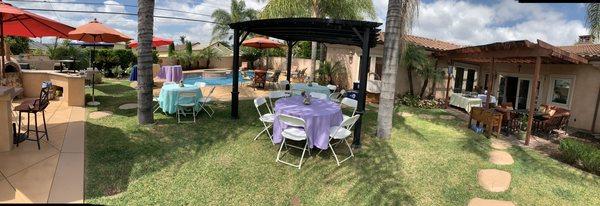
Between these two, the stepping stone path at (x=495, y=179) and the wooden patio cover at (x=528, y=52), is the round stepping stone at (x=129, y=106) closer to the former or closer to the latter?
the stepping stone path at (x=495, y=179)

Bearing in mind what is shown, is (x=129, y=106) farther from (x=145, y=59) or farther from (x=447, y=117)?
(x=447, y=117)

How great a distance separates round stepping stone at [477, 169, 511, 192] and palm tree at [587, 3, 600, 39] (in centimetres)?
920

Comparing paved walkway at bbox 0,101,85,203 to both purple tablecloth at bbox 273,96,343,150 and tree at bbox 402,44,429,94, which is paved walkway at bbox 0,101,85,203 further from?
tree at bbox 402,44,429,94

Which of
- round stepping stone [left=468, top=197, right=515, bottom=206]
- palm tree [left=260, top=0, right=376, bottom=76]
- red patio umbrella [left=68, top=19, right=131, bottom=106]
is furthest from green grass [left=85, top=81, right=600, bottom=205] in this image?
palm tree [left=260, top=0, right=376, bottom=76]

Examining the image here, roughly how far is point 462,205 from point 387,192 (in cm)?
114

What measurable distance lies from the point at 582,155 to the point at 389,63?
4575 mm

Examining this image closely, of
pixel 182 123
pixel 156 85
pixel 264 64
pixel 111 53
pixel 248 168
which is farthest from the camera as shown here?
pixel 264 64

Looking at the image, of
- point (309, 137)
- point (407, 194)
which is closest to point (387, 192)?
point (407, 194)

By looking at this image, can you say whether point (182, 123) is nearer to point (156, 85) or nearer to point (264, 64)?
point (156, 85)

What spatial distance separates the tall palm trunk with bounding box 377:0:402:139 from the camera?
285 inches

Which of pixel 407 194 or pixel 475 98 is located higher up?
pixel 475 98

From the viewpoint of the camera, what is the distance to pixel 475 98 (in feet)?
47.1

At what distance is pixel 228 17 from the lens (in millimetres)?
35469

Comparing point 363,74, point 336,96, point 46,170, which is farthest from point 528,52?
point 46,170
